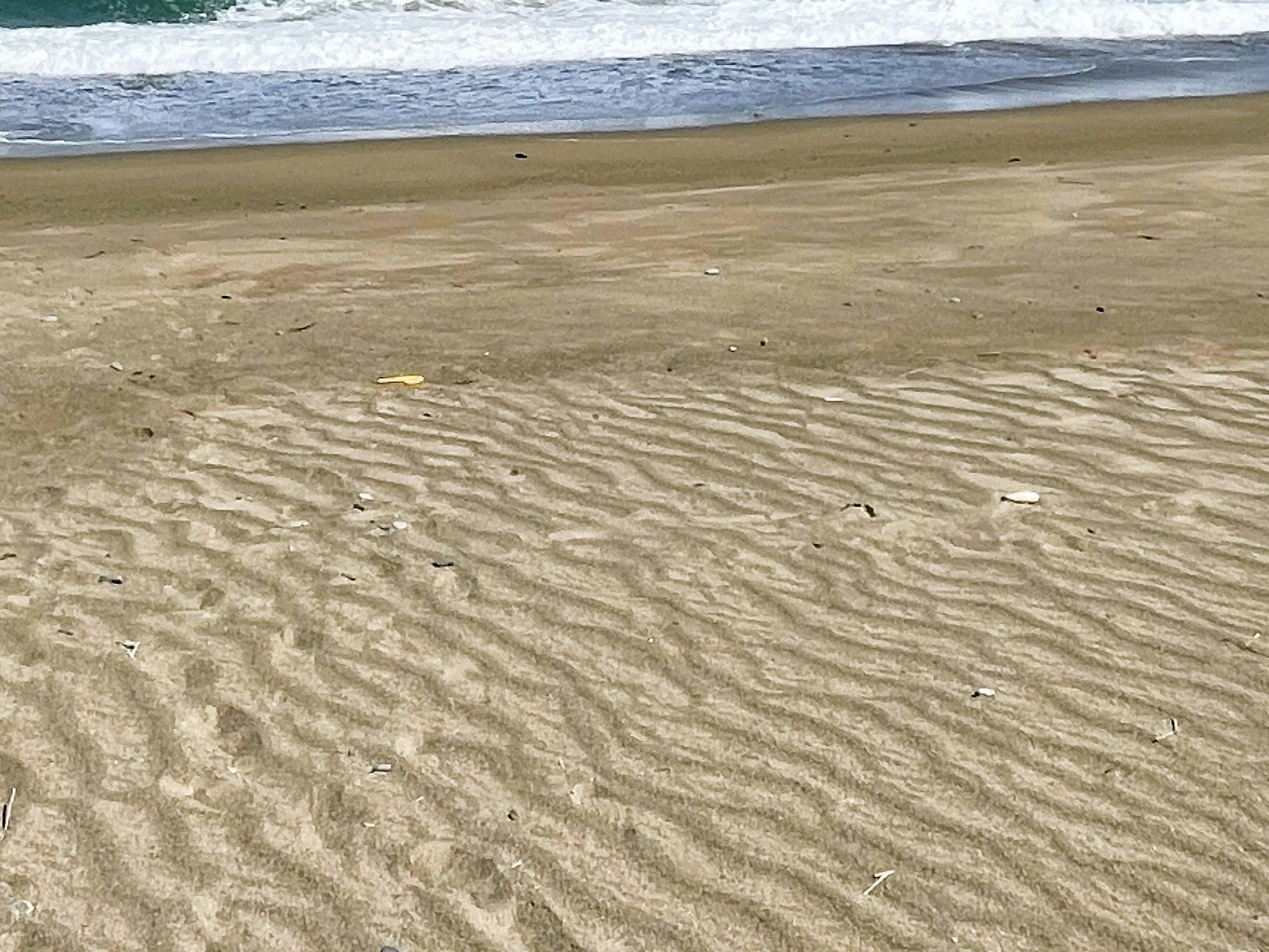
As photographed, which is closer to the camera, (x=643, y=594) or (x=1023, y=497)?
(x=643, y=594)

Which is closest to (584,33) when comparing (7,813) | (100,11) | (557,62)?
(557,62)

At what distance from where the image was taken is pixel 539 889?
3314 millimetres

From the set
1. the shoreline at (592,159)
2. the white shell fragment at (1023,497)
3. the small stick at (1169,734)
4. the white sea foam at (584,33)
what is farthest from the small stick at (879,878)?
the white sea foam at (584,33)

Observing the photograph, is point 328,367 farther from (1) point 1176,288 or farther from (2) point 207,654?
(1) point 1176,288

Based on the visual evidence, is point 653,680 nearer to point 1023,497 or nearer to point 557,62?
point 1023,497

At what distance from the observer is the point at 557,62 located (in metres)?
16.8

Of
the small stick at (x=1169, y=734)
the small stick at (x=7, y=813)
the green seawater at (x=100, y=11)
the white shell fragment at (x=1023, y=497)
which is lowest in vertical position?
the small stick at (x=1169, y=734)

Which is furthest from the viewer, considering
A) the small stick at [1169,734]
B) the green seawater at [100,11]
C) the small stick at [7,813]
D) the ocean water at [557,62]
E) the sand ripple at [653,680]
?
the green seawater at [100,11]

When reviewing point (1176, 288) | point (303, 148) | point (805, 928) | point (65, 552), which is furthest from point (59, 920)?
point (303, 148)

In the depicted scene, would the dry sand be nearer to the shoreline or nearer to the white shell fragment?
the white shell fragment

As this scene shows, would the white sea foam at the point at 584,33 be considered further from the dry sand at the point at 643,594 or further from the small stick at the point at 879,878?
the small stick at the point at 879,878

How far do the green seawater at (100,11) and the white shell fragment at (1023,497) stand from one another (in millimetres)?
17973

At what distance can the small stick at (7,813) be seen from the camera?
3492 mm

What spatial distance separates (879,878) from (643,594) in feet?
4.53
